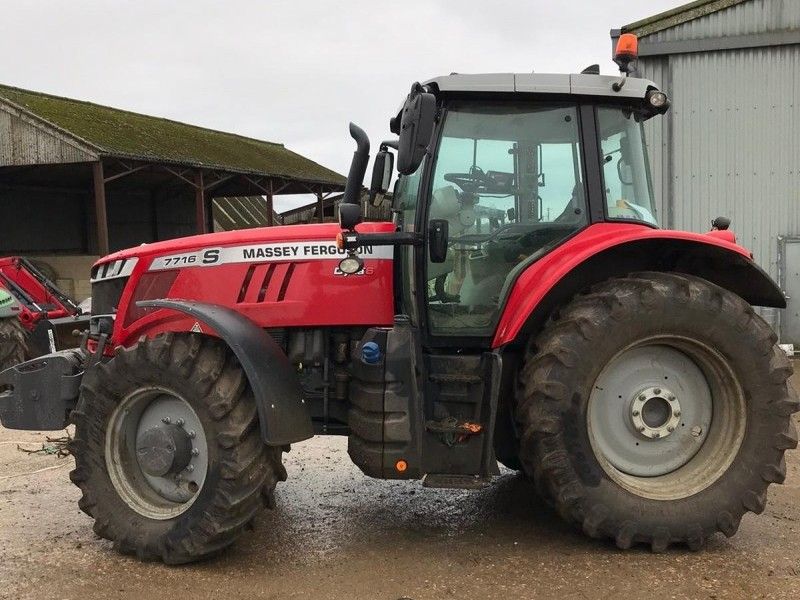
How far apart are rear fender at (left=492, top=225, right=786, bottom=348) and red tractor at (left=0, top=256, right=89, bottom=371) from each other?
7.26 metres

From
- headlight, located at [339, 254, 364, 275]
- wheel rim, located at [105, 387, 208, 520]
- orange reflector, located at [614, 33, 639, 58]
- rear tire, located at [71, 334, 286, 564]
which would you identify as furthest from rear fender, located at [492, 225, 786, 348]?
wheel rim, located at [105, 387, 208, 520]

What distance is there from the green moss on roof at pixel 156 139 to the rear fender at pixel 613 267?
14.4 metres

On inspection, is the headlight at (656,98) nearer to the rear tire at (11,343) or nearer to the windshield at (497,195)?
the windshield at (497,195)

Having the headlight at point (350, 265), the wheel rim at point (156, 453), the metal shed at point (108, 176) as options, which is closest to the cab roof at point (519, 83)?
the headlight at point (350, 265)

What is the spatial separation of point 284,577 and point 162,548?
0.62 metres

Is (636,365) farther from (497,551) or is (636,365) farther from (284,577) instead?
(284,577)

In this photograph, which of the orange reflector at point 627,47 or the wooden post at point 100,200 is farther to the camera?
the wooden post at point 100,200

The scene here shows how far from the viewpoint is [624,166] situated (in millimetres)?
3879

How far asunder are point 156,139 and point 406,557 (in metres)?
18.2

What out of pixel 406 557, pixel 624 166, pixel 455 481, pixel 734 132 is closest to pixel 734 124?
pixel 734 132

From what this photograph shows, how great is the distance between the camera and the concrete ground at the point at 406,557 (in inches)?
129

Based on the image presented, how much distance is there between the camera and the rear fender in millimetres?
3512

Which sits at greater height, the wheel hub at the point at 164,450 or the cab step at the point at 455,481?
the wheel hub at the point at 164,450

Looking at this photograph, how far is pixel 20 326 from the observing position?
361 inches
